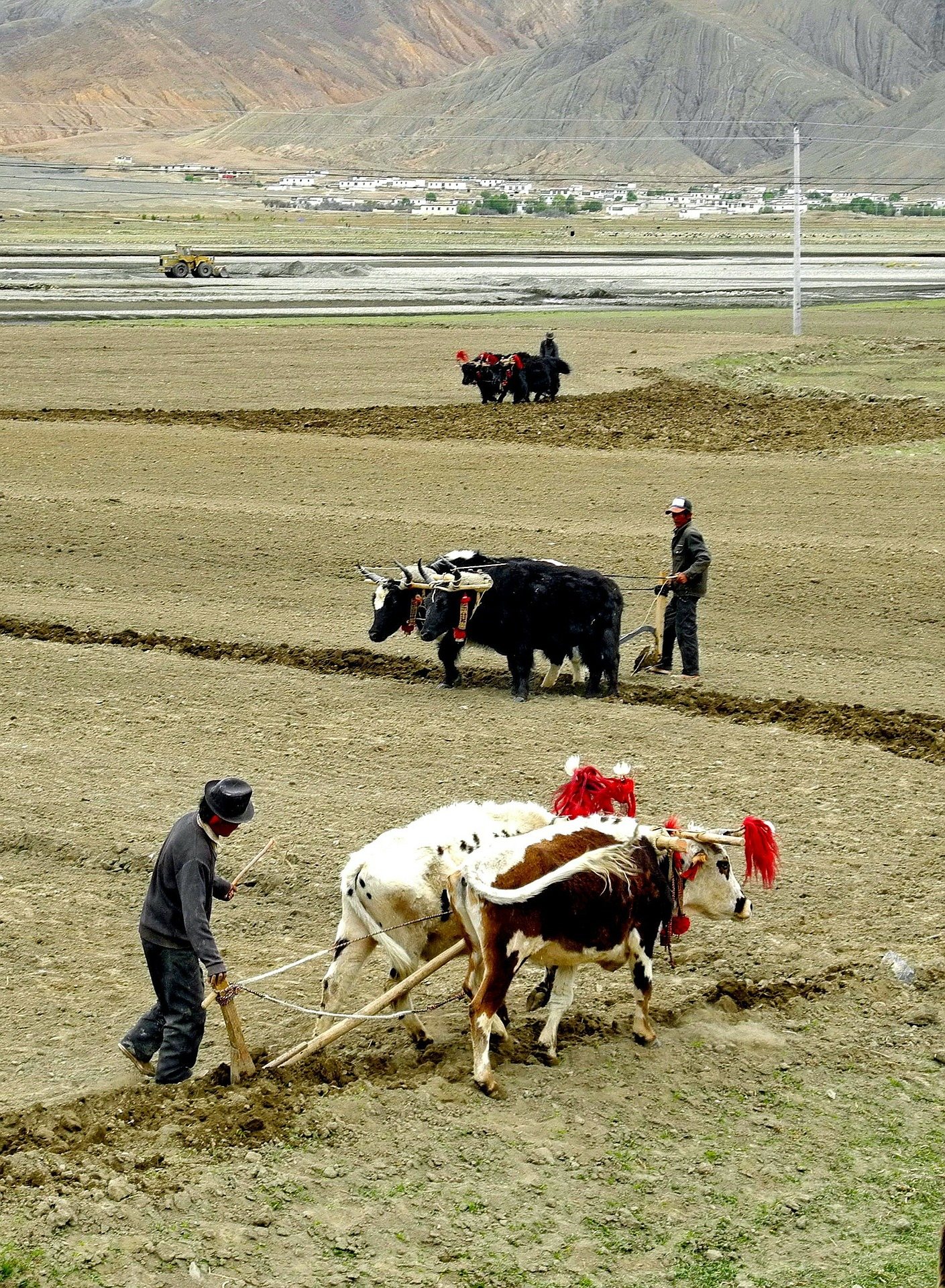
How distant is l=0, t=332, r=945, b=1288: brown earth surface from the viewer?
729cm

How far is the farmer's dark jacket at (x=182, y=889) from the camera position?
8102 mm

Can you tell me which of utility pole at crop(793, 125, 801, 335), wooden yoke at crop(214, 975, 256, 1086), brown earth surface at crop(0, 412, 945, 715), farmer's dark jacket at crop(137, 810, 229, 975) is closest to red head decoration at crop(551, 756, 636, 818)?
farmer's dark jacket at crop(137, 810, 229, 975)

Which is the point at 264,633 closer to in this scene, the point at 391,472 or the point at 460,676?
the point at 460,676

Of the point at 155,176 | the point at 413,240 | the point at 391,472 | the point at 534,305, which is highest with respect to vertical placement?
the point at 155,176

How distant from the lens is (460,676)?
16.1 meters

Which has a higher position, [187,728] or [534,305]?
[534,305]

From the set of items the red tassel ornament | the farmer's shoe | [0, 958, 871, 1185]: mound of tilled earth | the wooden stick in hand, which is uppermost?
the red tassel ornament

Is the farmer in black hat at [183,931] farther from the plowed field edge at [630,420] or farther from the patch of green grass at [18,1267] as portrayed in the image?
the plowed field edge at [630,420]

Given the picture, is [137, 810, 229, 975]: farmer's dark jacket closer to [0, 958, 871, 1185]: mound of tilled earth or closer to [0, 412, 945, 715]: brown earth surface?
[0, 958, 871, 1185]: mound of tilled earth

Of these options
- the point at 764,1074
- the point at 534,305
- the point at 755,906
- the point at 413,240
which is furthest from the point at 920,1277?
the point at 413,240

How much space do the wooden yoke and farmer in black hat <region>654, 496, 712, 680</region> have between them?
844cm

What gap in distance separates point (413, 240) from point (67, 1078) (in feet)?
291

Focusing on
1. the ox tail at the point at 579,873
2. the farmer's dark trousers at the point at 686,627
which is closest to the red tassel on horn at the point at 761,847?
the ox tail at the point at 579,873

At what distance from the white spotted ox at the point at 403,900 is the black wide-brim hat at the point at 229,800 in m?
1.06
